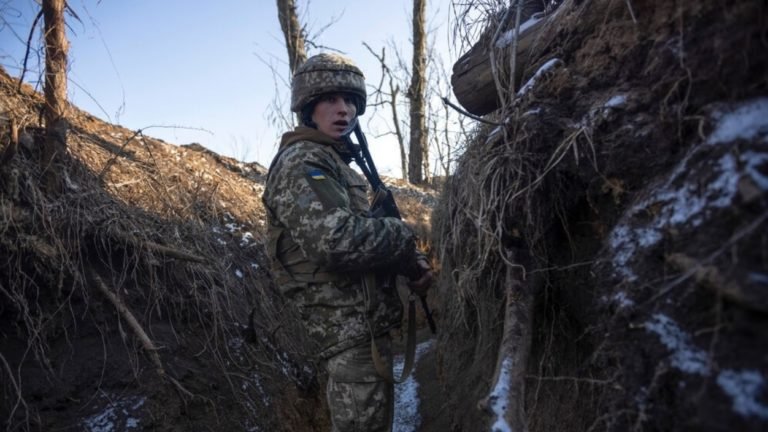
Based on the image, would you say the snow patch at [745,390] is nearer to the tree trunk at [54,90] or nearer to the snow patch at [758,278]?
the snow patch at [758,278]

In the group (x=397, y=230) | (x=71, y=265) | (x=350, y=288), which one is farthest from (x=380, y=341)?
(x=71, y=265)

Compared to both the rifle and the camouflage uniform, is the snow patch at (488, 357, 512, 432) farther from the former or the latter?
the rifle

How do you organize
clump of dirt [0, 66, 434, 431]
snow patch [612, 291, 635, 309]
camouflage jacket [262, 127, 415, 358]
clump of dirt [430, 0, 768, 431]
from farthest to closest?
1. clump of dirt [0, 66, 434, 431]
2. camouflage jacket [262, 127, 415, 358]
3. snow patch [612, 291, 635, 309]
4. clump of dirt [430, 0, 768, 431]

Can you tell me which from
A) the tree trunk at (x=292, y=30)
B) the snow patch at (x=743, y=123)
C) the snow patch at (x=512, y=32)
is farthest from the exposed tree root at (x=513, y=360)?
the tree trunk at (x=292, y=30)

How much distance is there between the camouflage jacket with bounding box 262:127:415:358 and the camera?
7.59 ft

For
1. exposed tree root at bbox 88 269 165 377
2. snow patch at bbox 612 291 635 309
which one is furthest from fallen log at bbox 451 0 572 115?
A: exposed tree root at bbox 88 269 165 377

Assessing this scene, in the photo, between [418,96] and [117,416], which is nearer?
[117,416]

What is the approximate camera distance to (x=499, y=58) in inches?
104

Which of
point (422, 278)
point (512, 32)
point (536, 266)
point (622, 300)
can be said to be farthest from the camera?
point (422, 278)

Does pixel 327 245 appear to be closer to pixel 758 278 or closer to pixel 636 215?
pixel 636 215

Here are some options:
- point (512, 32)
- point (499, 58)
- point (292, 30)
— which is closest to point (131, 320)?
point (499, 58)

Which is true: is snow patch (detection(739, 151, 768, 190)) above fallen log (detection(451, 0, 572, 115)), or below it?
below

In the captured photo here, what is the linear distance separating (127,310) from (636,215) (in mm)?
3033

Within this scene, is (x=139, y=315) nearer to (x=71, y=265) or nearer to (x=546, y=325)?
(x=71, y=265)
